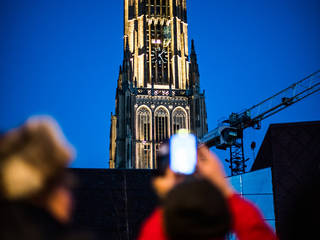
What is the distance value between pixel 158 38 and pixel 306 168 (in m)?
36.7

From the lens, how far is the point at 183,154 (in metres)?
3.10

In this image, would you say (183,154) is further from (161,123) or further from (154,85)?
(154,85)

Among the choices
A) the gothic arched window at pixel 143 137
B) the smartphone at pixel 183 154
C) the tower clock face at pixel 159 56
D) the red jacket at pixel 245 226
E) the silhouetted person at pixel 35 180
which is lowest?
the red jacket at pixel 245 226

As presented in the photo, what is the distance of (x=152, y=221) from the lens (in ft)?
7.13

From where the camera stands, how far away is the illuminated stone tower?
46.4 meters

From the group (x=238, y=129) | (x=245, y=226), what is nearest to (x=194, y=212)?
(x=245, y=226)

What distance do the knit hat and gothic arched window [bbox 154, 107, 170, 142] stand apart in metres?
46.0

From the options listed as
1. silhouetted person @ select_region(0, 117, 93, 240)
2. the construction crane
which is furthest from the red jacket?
the construction crane

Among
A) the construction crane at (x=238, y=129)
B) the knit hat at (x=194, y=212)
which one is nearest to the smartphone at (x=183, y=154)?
the knit hat at (x=194, y=212)

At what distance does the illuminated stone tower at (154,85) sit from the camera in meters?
46.4

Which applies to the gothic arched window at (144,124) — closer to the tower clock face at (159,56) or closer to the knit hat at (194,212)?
the tower clock face at (159,56)

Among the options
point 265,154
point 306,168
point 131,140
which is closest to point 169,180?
point 306,168

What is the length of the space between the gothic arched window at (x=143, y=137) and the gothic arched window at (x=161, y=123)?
2.88 ft

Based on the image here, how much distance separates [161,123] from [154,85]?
15.7ft
